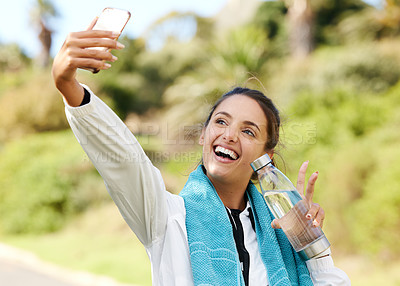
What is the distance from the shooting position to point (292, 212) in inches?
77.2

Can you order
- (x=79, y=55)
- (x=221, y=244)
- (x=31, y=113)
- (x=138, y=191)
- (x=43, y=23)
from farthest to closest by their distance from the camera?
(x=43, y=23) → (x=31, y=113) → (x=221, y=244) → (x=138, y=191) → (x=79, y=55)

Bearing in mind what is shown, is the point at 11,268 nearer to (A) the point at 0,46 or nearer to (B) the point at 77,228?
(B) the point at 77,228

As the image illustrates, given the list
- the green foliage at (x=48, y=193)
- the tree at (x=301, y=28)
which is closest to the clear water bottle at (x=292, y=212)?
the green foliage at (x=48, y=193)

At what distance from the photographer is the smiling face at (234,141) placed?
2.06m

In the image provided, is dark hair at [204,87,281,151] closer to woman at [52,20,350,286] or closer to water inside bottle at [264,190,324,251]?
woman at [52,20,350,286]

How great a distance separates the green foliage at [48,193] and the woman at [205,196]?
11618 millimetres

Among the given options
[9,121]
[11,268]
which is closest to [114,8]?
[11,268]

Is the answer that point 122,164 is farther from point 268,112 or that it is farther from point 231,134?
point 268,112

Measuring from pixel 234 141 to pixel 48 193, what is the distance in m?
12.7

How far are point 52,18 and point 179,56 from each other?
27.7 feet

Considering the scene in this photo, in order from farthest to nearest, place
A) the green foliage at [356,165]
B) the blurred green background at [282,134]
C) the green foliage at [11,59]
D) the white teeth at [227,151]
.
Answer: the green foliage at [11,59], the blurred green background at [282,134], the green foliage at [356,165], the white teeth at [227,151]

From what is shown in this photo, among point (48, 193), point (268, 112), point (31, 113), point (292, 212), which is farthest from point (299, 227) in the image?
Result: point (31, 113)

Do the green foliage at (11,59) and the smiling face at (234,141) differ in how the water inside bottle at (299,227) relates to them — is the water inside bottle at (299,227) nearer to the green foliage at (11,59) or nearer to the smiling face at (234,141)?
the smiling face at (234,141)

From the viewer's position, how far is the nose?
6.75 ft
